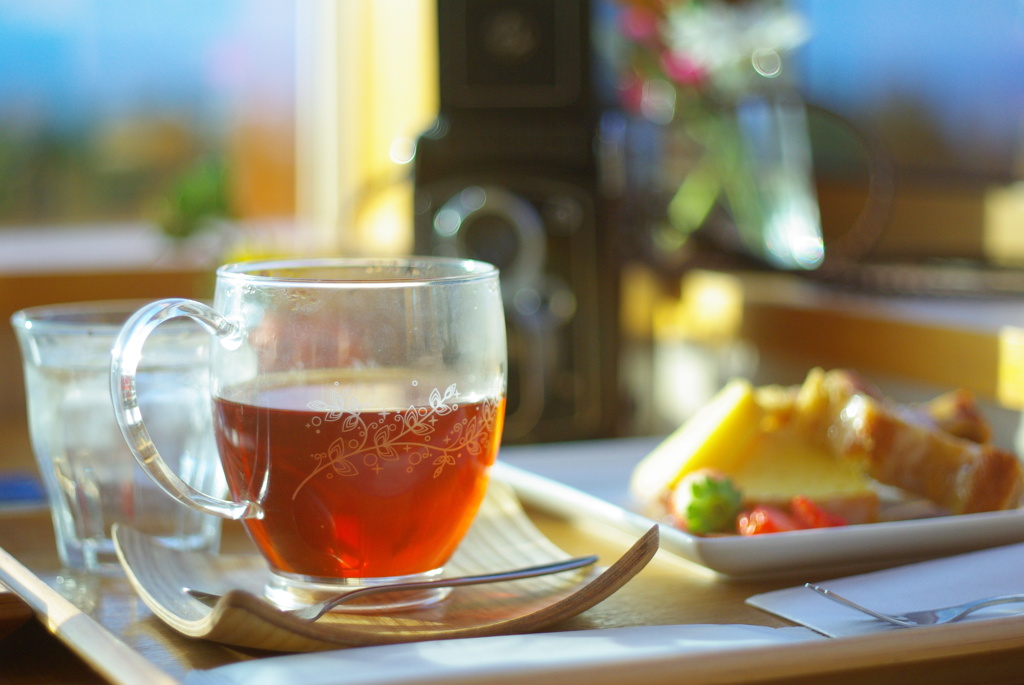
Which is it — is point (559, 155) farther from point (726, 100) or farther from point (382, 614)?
point (382, 614)

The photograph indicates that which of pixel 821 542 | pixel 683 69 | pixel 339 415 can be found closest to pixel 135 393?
pixel 339 415

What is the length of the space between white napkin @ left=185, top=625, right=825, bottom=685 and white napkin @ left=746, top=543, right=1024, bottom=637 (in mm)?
36

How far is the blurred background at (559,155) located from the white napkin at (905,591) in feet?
2.54

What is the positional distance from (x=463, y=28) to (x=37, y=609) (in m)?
0.99

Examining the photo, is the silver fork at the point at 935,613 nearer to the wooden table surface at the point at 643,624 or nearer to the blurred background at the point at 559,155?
the wooden table surface at the point at 643,624

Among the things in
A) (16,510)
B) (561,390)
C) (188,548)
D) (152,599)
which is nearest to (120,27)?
(561,390)

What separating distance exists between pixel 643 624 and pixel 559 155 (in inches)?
35.1

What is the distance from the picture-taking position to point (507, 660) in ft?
1.31

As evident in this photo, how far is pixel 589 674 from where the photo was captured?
1.26 feet

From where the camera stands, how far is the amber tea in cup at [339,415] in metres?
0.51

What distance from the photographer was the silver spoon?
0.47 metres

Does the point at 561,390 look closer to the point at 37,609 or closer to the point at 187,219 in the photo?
the point at 187,219

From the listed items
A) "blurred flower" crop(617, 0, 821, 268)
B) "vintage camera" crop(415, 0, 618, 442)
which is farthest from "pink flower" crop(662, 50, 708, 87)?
"vintage camera" crop(415, 0, 618, 442)

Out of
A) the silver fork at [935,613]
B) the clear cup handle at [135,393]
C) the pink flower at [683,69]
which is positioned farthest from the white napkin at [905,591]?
the pink flower at [683,69]
